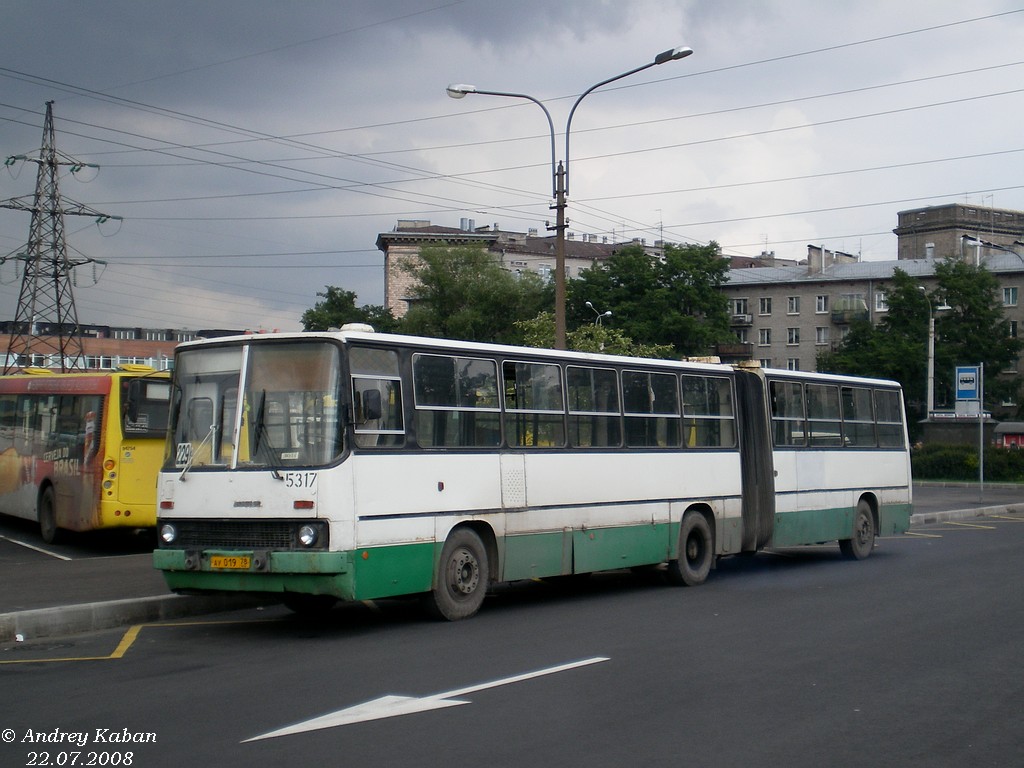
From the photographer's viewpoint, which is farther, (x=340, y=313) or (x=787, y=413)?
(x=340, y=313)

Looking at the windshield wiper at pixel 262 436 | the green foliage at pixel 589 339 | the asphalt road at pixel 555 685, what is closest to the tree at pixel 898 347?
the green foliage at pixel 589 339

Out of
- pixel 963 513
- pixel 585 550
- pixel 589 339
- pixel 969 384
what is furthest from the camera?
pixel 589 339

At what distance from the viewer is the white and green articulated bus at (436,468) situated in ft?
37.7

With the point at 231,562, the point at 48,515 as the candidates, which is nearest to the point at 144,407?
the point at 48,515

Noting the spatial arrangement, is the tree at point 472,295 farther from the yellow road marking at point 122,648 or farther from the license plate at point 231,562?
the license plate at point 231,562

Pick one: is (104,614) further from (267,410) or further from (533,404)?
(533,404)

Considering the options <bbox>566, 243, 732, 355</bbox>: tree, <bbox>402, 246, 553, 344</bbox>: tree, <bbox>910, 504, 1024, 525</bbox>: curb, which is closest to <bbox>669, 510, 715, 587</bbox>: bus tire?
<bbox>910, 504, 1024, 525</bbox>: curb

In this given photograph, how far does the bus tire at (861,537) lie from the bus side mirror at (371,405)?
11507 mm

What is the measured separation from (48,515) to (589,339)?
35534mm

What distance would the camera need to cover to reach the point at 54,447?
21.4m

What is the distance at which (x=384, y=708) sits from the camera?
8.08 metres

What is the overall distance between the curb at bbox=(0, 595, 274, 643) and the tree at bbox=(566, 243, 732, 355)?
240ft

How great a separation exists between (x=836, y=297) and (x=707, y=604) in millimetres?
93756

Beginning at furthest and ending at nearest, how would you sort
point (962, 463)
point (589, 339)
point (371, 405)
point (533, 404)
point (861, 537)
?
point (589, 339) → point (962, 463) → point (861, 537) → point (533, 404) → point (371, 405)
